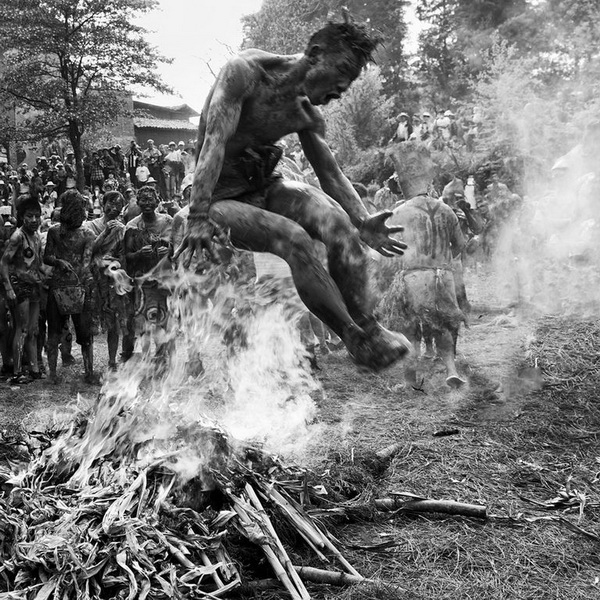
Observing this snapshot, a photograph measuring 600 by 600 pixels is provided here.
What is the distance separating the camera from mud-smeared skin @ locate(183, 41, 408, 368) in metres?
3.45

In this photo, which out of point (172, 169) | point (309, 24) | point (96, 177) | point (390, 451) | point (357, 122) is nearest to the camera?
point (390, 451)

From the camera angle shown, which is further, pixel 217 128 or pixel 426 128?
pixel 426 128

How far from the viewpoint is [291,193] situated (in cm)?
386

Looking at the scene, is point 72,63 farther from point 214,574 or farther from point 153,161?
point 214,574

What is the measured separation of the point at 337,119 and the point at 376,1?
30.9ft

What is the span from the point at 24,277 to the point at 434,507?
18.2ft

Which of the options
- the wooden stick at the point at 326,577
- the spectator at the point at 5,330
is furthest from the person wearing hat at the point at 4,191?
the wooden stick at the point at 326,577

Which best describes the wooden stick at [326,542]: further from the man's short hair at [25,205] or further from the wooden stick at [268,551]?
the man's short hair at [25,205]

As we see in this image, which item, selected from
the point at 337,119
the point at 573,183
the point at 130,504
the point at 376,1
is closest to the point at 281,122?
the point at 130,504

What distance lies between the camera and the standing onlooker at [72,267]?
7926mm

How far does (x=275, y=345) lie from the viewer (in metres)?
5.65

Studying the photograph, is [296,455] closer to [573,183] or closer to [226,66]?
[226,66]

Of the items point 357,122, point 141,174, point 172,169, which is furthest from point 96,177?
point 357,122

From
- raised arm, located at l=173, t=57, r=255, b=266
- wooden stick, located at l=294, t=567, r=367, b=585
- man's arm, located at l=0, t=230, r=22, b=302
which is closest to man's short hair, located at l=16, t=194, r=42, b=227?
man's arm, located at l=0, t=230, r=22, b=302
